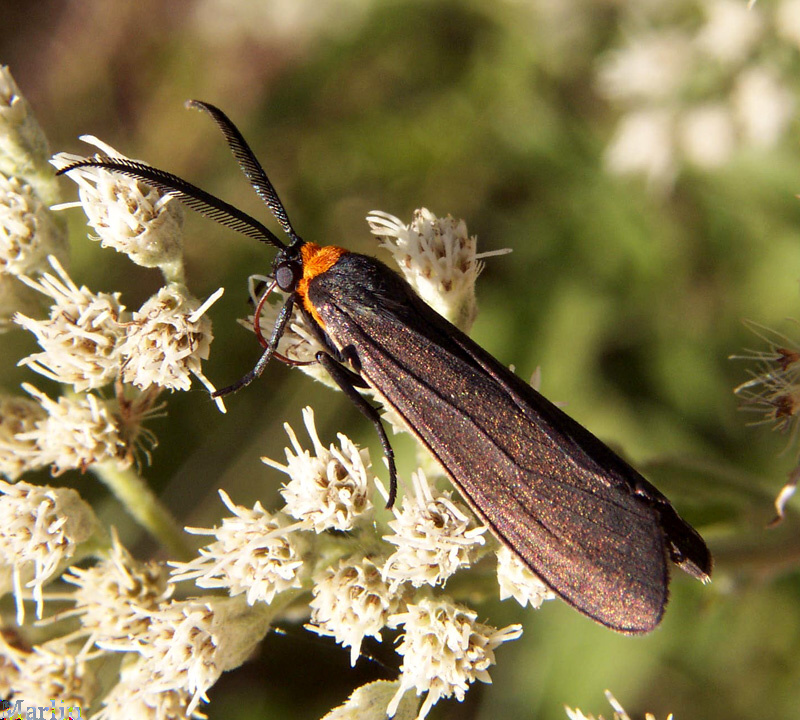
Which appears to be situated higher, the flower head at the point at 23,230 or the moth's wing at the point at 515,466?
the flower head at the point at 23,230

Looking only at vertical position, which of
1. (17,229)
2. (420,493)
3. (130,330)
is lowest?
(420,493)

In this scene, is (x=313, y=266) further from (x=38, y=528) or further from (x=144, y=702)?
(x=144, y=702)

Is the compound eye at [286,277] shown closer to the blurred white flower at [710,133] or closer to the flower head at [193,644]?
the flower head at [193,644]

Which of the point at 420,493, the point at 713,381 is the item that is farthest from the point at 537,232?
the point at 420,493

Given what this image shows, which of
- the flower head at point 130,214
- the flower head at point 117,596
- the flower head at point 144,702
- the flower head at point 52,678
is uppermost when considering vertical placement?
the flower head at point 130,214

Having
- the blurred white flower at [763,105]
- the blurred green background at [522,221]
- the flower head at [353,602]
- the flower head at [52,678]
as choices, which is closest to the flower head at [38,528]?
the flower head at [52,678]

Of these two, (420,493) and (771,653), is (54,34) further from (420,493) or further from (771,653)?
(771,653)
